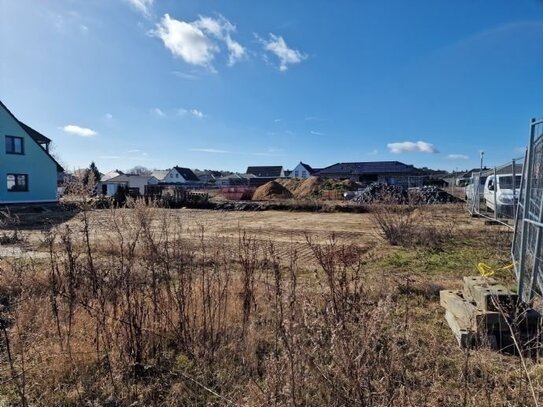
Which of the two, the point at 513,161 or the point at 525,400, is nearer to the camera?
the point at 525,400

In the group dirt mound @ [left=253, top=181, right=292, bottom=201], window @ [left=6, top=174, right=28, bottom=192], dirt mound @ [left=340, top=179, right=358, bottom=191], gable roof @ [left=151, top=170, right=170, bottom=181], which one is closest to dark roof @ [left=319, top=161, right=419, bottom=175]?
dirt mound @ [left=340, top=179, right=358, bottom=191]

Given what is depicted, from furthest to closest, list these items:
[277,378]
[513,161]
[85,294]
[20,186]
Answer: [20,186] → [513,161] → [85,294] → [277,378]

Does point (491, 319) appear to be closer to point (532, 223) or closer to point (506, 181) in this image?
point (532, 223)

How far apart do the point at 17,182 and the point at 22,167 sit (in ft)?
3.61

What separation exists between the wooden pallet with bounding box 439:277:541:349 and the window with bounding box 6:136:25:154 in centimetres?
2875

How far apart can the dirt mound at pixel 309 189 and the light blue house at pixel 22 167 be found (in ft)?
67.8

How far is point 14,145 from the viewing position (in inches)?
975

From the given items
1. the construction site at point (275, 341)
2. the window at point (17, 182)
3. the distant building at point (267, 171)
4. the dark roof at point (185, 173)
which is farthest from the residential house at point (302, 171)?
the construction site at point (275, 341)

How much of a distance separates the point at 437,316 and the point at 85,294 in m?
4.00

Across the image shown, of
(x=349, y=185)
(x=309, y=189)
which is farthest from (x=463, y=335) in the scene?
(x=349, y=185)

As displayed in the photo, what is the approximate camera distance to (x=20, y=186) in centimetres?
2503

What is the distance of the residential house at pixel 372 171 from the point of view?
2012 inches

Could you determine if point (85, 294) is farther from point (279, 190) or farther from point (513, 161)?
point (279, 190)

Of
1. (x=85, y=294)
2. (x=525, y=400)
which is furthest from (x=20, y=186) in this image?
(x=525, y=400)
